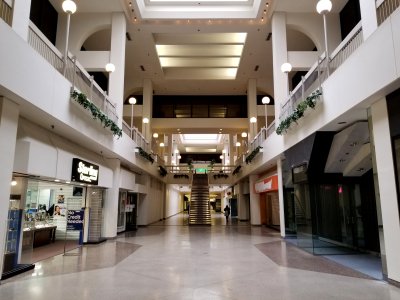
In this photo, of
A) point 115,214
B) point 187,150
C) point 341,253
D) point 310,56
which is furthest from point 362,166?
point 187,150

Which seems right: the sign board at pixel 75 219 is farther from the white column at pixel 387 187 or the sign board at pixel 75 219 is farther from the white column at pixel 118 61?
the white column at pixel 387 187

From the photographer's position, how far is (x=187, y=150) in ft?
162

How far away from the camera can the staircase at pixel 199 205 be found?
67.6 ft

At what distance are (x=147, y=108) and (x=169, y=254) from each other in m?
14.0

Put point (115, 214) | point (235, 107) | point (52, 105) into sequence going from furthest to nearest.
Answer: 1. point (235, 107)
2. point (115, 214)
3. point (52, 105)

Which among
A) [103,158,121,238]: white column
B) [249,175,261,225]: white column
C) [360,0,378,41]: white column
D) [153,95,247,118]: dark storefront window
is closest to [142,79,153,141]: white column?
[153,95,247,118]: dark storefront window

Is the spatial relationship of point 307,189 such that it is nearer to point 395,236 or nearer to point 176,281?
point 395,236

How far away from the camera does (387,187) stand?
573 centimetres

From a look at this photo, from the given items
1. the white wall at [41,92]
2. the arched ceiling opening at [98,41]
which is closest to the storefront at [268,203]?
the white wall at [41,92]

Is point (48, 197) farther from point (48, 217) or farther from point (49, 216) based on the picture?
point (48, 217)

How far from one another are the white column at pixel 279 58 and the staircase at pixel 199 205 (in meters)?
10.6

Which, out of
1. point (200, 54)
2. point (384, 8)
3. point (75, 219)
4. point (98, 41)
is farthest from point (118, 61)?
point (384, 8)

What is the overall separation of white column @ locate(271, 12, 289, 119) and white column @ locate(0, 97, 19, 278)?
9475mm

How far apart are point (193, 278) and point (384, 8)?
6627mm
